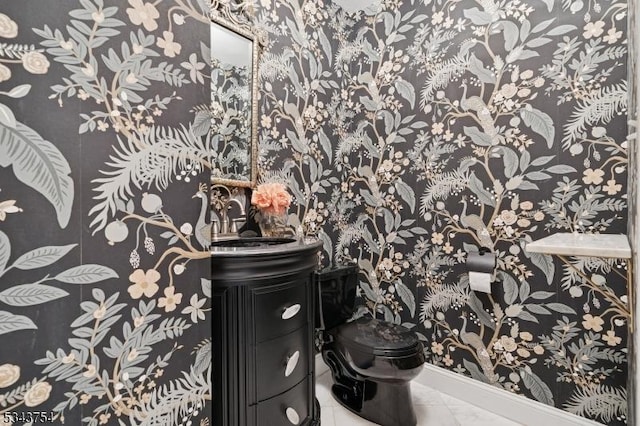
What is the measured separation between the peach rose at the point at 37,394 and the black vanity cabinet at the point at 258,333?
0.50 meters

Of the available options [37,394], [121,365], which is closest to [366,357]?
[121,365]

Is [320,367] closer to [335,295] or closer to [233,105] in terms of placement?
[335,295]

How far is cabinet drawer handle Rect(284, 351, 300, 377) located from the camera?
128 centimetres

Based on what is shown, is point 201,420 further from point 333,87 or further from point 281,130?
point 333,87

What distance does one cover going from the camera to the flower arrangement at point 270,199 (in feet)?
5.45

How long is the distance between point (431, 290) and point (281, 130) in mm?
1401

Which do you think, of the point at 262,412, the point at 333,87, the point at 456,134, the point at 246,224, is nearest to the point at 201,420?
the point at 262,412

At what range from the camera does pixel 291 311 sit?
129 cm

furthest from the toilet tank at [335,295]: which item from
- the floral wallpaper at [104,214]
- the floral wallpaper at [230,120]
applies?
the floral wallpaper at [104,214]

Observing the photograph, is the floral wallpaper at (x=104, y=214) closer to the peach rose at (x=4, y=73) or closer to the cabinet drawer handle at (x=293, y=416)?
the peach rose at (x=4, y=73)

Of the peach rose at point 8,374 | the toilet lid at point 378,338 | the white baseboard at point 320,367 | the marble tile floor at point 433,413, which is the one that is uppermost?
the peach rose at point 8,374

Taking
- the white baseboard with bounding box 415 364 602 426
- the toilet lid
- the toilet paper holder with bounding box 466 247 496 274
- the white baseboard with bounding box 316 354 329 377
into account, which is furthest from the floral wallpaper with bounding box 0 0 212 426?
the white baseboard with bounding box 415 364 602 426

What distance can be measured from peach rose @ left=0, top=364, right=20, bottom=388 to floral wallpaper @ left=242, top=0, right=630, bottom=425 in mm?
1361

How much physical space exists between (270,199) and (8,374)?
1.17 metres
